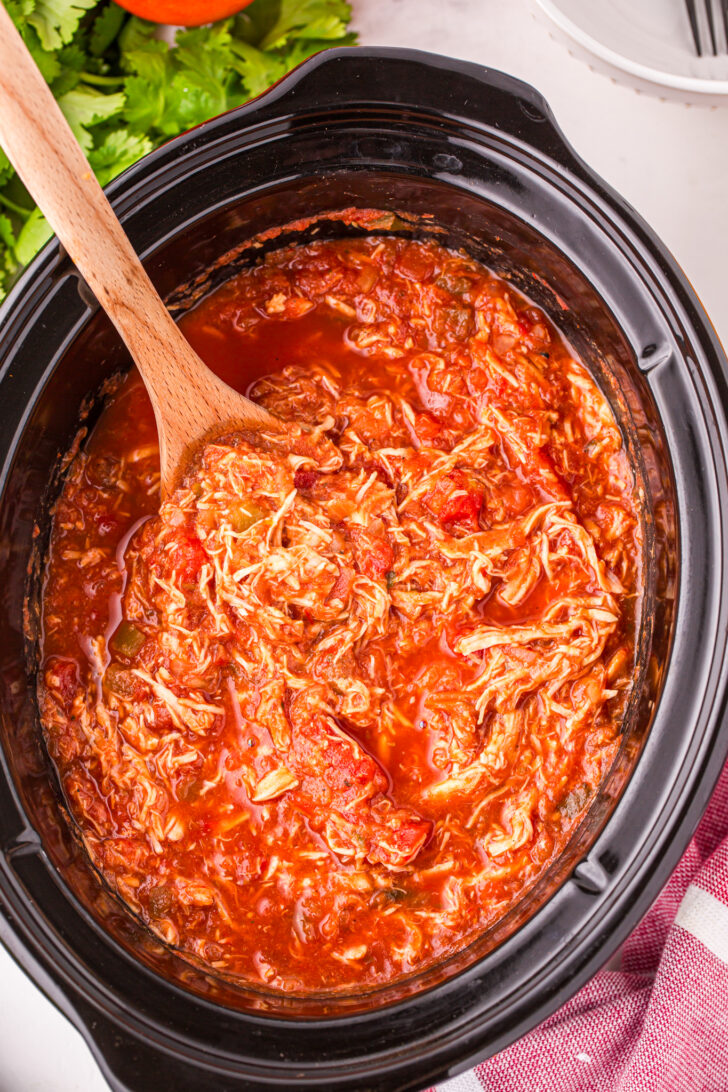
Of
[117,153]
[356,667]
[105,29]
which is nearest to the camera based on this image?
[356,667]

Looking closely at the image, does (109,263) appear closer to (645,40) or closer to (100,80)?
(100,80)

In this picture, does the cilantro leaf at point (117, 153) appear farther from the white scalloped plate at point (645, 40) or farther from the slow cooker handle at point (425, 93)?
the white scalloped plate at point (645, 40)

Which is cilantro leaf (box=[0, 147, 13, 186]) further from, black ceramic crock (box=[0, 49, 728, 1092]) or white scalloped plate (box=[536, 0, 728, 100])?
white scalloped plate (box=[536, 0, 728, 100])

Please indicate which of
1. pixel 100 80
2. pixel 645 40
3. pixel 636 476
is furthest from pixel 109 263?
pixel 645 40

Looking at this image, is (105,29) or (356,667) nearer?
(356,667)

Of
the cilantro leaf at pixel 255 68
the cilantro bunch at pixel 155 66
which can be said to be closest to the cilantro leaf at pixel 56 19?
the cilantro bunch at pixel 155 66

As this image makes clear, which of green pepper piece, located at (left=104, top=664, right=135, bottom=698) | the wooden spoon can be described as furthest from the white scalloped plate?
green pepper piece, located at (left=104, top=664, right=135, bottom=698)

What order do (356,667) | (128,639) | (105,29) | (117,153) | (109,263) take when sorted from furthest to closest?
(105,29) < (117,153) < (128,639) < (356,667) < (109,263)
